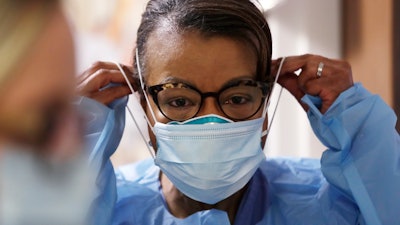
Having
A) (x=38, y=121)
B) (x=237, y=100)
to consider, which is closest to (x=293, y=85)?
(x=237, y=100)

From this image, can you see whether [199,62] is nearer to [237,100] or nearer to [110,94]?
[237,100]

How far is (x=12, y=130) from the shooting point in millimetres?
293

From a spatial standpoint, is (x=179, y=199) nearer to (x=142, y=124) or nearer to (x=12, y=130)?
(x=142, y=124)

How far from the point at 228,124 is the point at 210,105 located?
0.17 ft

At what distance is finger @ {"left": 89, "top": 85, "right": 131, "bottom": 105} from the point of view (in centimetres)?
102

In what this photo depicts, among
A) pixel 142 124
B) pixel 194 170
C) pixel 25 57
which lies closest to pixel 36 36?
pixel 25 57

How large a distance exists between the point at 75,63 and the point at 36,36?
0.03 meters

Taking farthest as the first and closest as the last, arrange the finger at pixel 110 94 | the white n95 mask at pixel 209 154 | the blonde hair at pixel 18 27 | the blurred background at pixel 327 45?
the blurred background at pixel 327 45 → the finger at pixel 110 94 → the white n95 mask at pixel 209 154 → the blonde hair at pixel 18 27

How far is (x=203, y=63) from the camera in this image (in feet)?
3.05

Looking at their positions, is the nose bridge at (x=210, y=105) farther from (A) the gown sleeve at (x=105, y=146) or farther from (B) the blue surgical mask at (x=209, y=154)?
(A) the gown sleeve at (x=105, y=146)

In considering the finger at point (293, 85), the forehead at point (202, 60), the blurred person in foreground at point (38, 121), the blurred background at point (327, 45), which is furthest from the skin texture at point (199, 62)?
the blurred person in foreground at point (38, 121)

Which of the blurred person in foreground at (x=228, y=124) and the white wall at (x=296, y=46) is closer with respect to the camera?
the blurred person in foreground at (x=228, y=124)

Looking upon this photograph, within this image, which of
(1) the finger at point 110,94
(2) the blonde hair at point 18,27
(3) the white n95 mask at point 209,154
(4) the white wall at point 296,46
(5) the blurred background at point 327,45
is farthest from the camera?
(4) the white wall at point 296,46

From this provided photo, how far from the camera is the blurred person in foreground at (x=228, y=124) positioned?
0.93 metres
